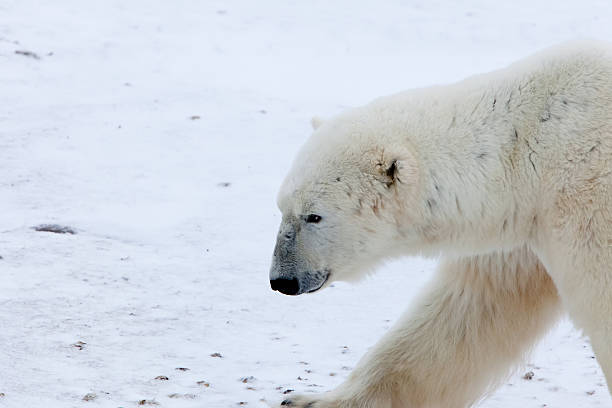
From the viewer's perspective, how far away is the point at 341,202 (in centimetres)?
341

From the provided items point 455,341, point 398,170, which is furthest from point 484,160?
point 455,341

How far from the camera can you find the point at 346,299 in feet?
16.8

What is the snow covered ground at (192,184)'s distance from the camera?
14.1 ft

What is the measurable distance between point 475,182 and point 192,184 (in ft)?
10.4

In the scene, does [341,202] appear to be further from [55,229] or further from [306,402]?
[55,229]

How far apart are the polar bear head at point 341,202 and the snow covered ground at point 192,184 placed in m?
0.81

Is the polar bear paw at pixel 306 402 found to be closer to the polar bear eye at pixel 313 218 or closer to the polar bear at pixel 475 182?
the polar bear at pixel 475 182

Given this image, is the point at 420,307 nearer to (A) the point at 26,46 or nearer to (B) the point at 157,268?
(B) the point at 157,268

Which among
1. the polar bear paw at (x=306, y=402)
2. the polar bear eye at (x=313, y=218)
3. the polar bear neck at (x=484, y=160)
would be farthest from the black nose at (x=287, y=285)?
the polar bear paw at (x=306, y=402)

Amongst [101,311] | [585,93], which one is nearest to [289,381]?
[101,311]

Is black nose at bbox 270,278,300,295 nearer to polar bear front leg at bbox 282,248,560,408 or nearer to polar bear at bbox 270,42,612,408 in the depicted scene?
polar bear at bbox 270,42,612,408

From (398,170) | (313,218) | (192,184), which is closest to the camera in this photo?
(398,170)

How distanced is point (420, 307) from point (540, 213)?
0.88 metres

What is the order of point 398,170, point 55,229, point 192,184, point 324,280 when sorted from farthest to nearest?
point 192,184, point 55,229, point 324,280, point 398,170
